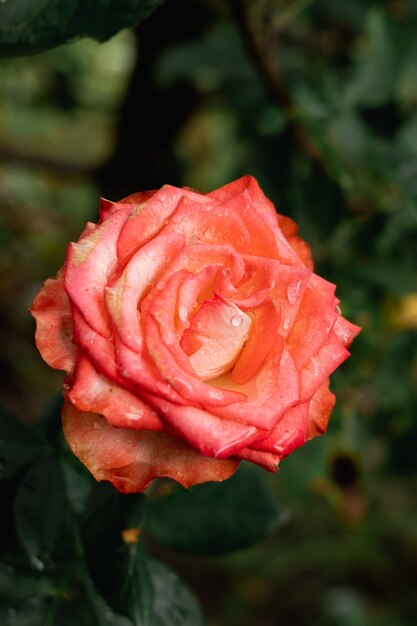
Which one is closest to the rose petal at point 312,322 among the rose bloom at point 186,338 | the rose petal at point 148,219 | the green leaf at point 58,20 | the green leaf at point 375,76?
the rose bloom at point 186,338

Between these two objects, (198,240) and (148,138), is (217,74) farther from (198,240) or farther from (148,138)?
(198,240)

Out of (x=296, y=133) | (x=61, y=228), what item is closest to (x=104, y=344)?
(x=296, y=133)

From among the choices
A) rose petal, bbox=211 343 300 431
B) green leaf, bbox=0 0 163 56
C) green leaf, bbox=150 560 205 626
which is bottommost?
green leaf, bbox=150 560 205 626

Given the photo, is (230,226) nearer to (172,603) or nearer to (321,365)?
(321,365)

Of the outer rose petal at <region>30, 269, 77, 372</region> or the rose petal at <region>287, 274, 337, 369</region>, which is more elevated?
the outer rose petal at <region>30, 269, 77, 372</region>

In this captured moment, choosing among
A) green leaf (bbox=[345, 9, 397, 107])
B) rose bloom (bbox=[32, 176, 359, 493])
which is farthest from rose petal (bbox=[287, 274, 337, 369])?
green leaf (bbox=[345, 9, 397, 107])

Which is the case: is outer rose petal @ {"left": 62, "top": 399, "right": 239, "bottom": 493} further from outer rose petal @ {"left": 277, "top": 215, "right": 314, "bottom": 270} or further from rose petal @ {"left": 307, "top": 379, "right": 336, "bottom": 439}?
outer rose petal @ {"left": 277, "top": 215, "right": 314, "bottom": 270}
